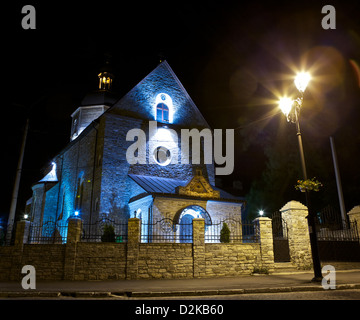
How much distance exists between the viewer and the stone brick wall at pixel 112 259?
11711mm

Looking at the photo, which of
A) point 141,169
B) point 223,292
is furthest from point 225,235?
point 141,169

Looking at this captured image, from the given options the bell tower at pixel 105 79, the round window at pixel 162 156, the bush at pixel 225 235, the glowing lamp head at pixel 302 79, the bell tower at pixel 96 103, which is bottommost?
the bush at pixel 225 235

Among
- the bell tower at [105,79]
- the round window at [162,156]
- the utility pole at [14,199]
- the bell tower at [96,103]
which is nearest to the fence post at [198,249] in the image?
the utility pole at [14,199]

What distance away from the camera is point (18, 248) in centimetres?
1188

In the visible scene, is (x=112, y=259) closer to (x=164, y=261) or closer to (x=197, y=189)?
(x=164, y=261)

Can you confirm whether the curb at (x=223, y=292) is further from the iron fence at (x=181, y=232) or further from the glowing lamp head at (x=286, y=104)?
the glowing lamp head at (x=286, y=104)

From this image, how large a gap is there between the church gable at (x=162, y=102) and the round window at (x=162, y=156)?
2192 millimetres

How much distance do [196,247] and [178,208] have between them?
5.18 m

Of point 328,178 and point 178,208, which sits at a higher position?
point 328,178

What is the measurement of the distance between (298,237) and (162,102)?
1316 centimetres

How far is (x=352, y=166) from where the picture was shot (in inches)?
980

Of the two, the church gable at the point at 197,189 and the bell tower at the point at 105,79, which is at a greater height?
the bell tower at the point at 105,79
